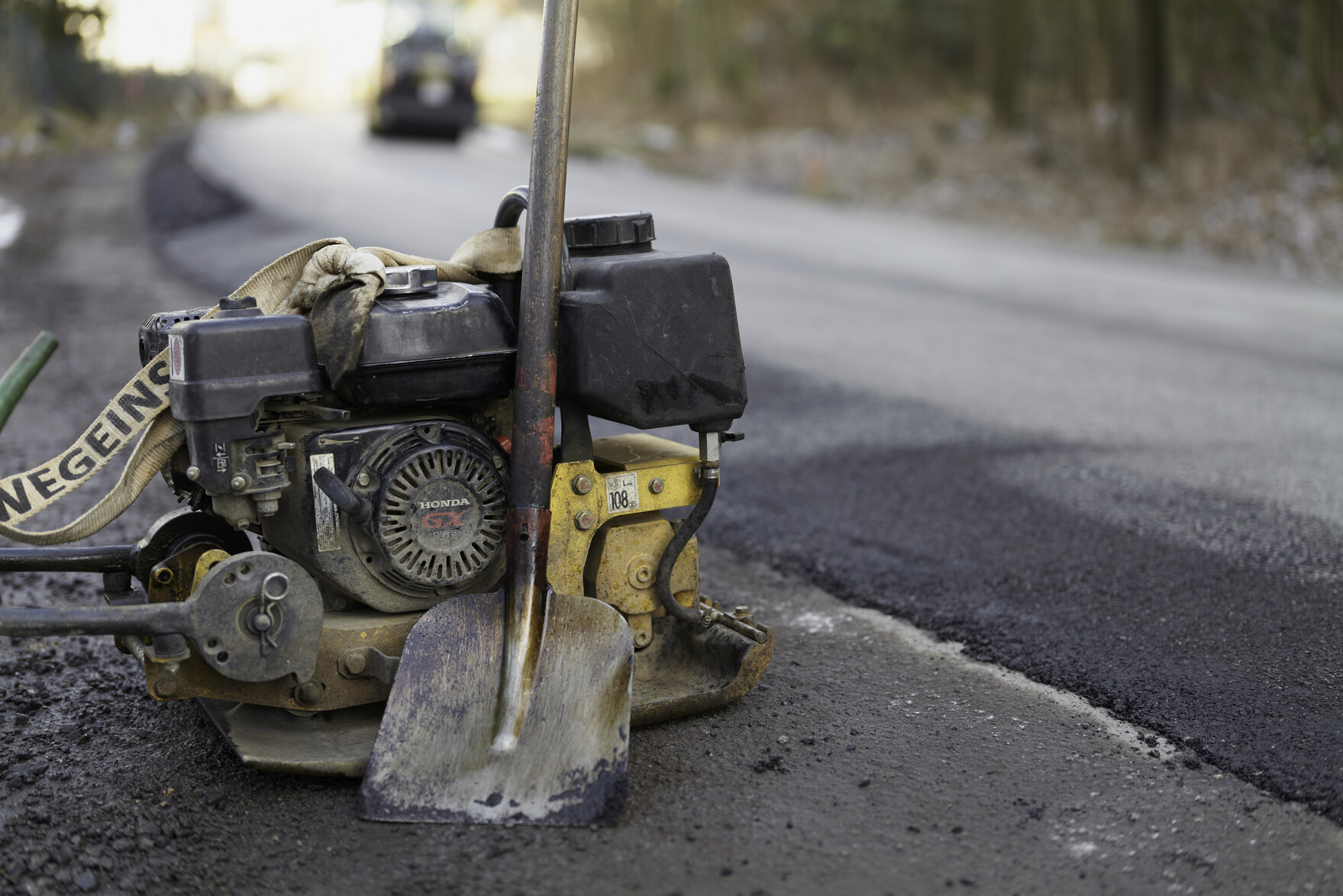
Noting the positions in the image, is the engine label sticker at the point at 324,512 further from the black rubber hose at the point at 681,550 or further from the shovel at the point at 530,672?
the black rubber hose at the point at 681,550

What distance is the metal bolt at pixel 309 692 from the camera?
277 centimetres

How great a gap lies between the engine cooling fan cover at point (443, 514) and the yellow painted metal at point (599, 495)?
135 millimetres

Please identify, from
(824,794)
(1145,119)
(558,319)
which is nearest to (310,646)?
(558,319)

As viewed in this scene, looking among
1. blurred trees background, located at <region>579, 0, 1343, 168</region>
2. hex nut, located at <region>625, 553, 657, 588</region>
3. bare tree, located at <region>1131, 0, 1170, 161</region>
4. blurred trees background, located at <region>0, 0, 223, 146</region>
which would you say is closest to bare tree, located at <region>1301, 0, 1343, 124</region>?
blurred trees background, located at <region>579, 0, 1343, 168</region>

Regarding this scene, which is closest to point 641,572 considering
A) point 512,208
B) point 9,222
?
point 512,208

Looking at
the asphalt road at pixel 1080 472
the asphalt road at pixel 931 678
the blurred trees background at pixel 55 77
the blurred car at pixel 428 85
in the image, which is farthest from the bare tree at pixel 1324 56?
the blurred trees background at pixel 55 77

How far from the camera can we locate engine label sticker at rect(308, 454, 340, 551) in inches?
107

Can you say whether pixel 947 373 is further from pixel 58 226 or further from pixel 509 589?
pixel 58 226

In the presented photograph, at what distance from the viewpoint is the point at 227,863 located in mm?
2357

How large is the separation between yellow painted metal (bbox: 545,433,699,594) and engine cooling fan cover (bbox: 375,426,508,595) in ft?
0.44

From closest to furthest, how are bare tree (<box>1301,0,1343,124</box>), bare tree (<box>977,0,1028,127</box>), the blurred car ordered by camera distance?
1. bare tree (<box>1301,0,1343,124</box>)
2. bare tree (<box>977,0,1028,127</box>)
3. the blurred car

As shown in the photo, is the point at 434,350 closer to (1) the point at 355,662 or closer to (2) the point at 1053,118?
(1) the point at 355,662

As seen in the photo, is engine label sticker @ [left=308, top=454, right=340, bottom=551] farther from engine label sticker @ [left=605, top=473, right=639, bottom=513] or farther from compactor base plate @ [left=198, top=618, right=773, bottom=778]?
engine label sticker @ [left=605, top=473, right=639, bottom=513]

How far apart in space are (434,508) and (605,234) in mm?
754
